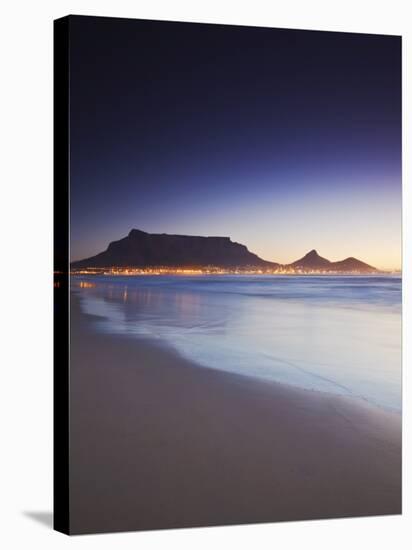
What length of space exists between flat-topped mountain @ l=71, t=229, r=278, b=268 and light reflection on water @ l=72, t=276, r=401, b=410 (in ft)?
0.33

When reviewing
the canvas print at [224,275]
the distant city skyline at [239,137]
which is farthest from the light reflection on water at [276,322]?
the distant city skyline at [239,137]

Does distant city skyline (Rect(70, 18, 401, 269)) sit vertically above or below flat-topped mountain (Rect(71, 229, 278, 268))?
above

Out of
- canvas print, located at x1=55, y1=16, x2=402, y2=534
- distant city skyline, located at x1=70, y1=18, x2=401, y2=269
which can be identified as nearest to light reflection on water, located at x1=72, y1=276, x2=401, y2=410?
canvas print, located at x1=55, y1=16, x2=402, y2=534

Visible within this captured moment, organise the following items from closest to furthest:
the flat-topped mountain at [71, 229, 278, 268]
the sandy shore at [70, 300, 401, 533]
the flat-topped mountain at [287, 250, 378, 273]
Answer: the sandy shore at [70, 300, 401, 533] → the flat-topped mountain at [71, 229, 278, 268] → the flat-topped mountain at [287, 250, 378, 273]

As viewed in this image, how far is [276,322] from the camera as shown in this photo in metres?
6.32

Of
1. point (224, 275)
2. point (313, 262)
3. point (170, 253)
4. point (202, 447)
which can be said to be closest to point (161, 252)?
point (170, 253)

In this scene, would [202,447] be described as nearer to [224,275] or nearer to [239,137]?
[224,275]

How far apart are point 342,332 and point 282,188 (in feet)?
3.19

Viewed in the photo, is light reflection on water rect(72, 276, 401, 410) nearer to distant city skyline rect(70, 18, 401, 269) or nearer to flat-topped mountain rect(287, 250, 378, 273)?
flat-topped mountain rect(287, 250, 378, 273)

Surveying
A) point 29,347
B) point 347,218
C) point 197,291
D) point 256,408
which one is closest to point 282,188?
point 347,218

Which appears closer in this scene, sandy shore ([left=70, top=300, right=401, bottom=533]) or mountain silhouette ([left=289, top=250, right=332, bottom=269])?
sandy shore ([left=70, top=300, right=401, bottom=533])

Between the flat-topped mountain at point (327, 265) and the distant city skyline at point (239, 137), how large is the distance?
1.6 inches

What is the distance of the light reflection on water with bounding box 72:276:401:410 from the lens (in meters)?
6.15
